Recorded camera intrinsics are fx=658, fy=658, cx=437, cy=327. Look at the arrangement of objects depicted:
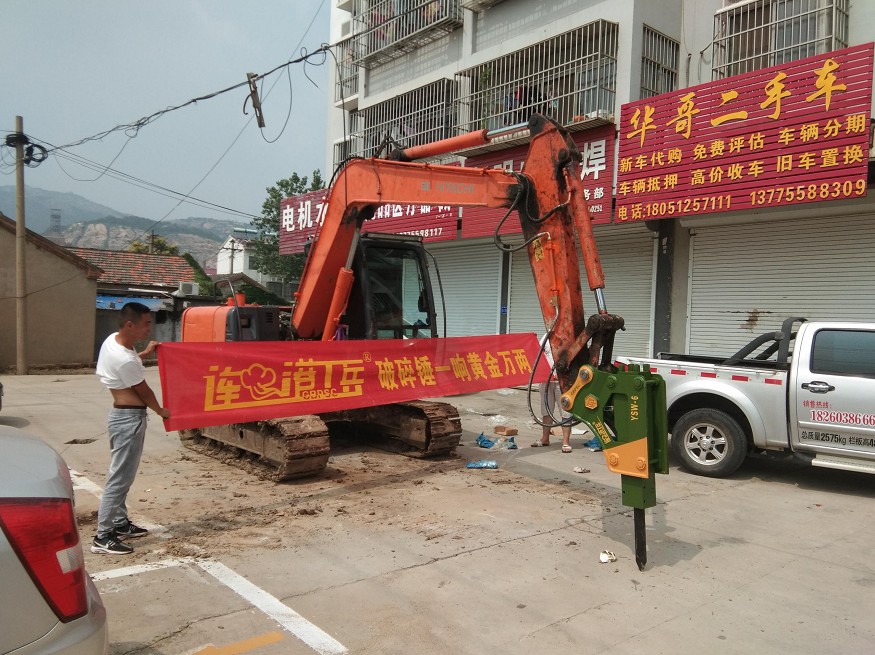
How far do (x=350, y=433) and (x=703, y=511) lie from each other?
515 centimetres

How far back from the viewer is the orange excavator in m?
5.02

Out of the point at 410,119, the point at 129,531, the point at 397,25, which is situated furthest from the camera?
the point at 397,25

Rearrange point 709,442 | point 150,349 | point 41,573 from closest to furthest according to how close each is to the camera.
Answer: point 41,573 < point 150,349 < point 709,442

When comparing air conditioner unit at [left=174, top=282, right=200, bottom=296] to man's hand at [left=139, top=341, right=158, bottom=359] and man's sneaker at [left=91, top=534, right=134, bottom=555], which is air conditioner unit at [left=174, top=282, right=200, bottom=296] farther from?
man's sneaker at [left=91, top=534, right=134, bottom=555]

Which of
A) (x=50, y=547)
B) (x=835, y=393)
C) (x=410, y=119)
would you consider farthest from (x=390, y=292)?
(x=410, y=119)

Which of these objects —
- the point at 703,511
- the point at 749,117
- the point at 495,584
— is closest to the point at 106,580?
the point at 495,584

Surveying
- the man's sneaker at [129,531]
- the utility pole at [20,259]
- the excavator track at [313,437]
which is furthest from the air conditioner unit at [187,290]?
the man's sneaker at [129,531]

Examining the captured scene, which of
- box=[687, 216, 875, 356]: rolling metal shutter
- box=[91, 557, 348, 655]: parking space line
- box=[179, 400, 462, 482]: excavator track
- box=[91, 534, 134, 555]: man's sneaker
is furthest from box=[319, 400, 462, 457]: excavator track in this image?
box=[687, 216, 875, 356]: rolling metal shutter

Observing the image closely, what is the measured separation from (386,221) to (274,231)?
75.1 ft

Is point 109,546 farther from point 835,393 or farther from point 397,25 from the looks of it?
point 397,25

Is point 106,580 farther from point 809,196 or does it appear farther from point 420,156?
point 809,196

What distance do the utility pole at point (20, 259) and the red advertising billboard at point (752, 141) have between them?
16171 millimetres

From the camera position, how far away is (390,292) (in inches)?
344

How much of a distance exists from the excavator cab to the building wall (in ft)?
50.8
